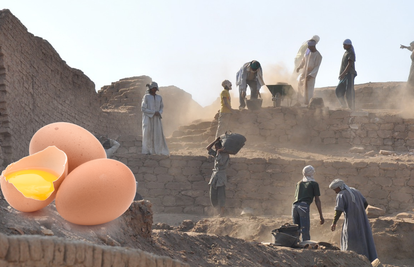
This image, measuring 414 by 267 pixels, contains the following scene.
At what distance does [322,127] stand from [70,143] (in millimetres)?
10627

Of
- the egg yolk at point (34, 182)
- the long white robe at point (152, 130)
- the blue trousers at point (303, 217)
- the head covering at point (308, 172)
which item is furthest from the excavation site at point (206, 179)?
the head covering at point (308, 172)

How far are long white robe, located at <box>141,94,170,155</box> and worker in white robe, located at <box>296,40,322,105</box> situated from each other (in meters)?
4.84

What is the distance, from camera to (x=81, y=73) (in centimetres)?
1458

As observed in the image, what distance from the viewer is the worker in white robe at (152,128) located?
12.1 meters

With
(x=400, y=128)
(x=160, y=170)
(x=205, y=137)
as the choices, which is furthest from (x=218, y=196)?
(x=400, y=128)

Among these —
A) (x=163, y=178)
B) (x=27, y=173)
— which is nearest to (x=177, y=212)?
(x=163, y=178)

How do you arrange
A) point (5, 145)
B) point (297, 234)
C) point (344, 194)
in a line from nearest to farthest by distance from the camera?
point (297, 234), point (344, 194), point (5, 145)

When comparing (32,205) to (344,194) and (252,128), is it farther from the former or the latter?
(252,128)

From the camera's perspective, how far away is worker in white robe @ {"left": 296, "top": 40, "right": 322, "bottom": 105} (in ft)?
49.3

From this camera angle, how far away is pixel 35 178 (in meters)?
4.23

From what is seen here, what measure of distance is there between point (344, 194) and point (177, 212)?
13.9 ft

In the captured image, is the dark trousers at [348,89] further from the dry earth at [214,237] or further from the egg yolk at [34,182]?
the egg yolk at [34,182]

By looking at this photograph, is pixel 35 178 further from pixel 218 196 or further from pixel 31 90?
pixel 31 90

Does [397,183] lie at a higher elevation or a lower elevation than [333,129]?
lower
